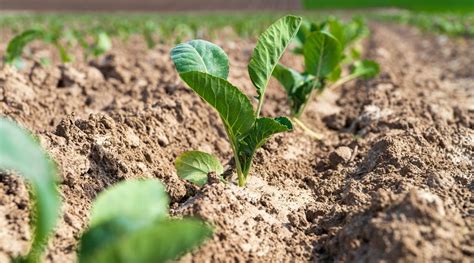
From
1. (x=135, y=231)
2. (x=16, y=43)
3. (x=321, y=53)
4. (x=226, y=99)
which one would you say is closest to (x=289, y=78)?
(x=321, y=53)

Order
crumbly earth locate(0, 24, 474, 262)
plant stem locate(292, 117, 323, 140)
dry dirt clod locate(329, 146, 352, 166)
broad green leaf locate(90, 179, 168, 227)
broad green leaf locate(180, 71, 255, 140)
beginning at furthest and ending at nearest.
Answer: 1. plant stem locate(292, 117, 323, 140)
2. dry dirt clod locate(329, 146, 352, 166)
3. broad green leaf locate(180, 71, 255, 140)
4. crumbly earth locate(0, 24, 474, 262)
5. broad green leaf locate(90, 179, 168, 227)

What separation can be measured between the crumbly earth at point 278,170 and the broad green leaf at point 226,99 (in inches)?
10.4

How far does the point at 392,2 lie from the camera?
4125cm

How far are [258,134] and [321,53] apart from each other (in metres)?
1.53

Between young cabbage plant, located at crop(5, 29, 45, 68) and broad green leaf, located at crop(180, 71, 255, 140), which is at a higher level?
broad green leaf, located at crop(180, 71, 255, 140)

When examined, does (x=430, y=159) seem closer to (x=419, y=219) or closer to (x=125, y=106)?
(x=419, y=219)

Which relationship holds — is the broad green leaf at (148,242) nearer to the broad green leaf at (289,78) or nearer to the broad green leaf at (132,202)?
the broad green leaf at (132,202)

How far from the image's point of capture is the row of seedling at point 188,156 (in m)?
1.29

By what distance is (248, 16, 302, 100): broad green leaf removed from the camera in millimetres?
2686

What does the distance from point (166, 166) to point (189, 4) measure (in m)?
41.8

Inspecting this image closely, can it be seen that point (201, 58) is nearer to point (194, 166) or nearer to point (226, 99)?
point (226, 99)

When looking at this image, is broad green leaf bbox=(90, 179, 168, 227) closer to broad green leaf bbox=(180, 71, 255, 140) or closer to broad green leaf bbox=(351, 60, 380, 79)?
broad green leaf bbox=(180, 71, 255, 140)

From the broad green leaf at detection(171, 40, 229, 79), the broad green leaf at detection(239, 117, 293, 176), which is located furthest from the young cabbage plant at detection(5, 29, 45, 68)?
the broad green leaf at detection(239, 117, 293, 176)

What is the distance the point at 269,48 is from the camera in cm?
272
